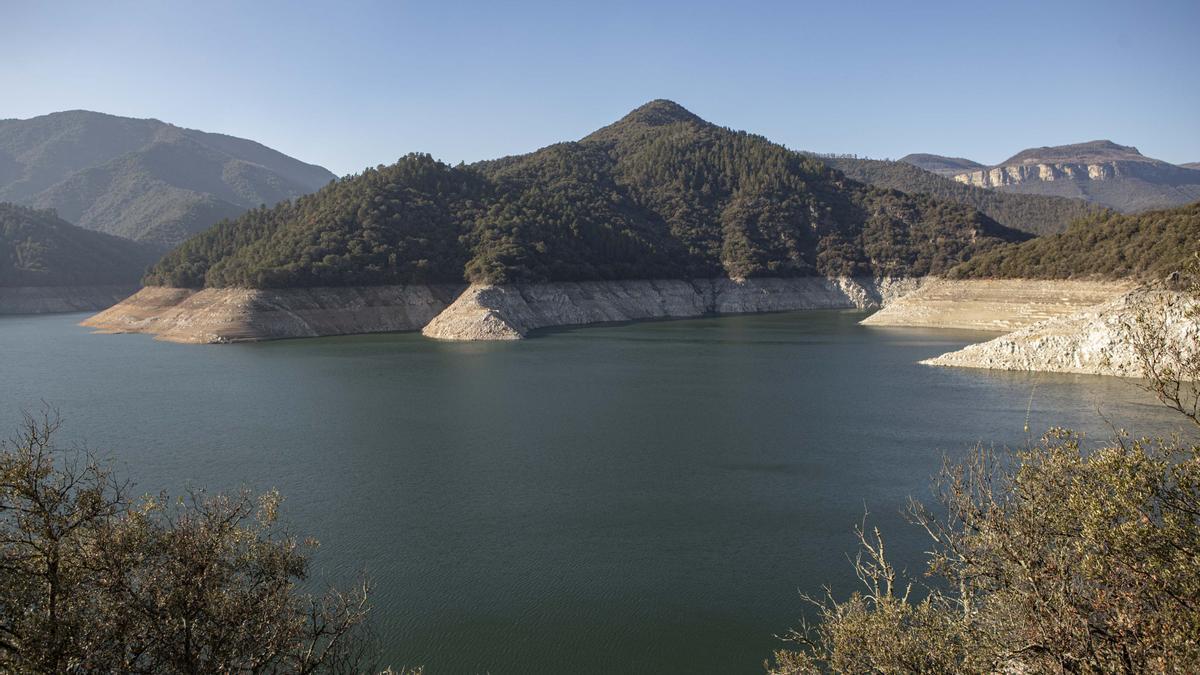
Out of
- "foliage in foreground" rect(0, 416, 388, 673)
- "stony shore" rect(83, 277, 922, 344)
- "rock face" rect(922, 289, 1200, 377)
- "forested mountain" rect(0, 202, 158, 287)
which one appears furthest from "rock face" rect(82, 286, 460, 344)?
"foliage in foreground" rect(0, 416, 388, 673)

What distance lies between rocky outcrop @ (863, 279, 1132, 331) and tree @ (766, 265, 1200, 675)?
2339 inches

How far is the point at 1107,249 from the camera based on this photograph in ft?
210

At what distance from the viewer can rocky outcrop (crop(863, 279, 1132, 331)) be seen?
2459 inches

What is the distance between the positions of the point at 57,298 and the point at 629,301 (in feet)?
347

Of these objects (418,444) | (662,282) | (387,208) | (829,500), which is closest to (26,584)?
(829,500)

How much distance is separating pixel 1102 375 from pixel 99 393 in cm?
6335

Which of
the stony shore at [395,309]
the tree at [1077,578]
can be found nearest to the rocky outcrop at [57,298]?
the stony shore at [395,309]

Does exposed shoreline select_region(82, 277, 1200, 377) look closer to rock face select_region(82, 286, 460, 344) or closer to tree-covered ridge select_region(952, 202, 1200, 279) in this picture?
rock face select_region(82, 286, 460, 344)

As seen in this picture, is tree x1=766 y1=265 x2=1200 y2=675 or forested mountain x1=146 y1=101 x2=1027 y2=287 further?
forested mountain x1=146 y1=101 x2=1027 y2=287

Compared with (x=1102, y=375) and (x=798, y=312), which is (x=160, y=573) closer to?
(x=1102, y=375)

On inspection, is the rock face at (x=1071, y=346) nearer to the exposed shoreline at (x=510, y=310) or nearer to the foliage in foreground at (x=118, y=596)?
the exposed shoreline at (x=510, y=310)

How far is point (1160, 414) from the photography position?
116ft

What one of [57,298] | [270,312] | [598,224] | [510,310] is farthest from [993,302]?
[57,298]

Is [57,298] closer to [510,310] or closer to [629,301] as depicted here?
[510,310]
